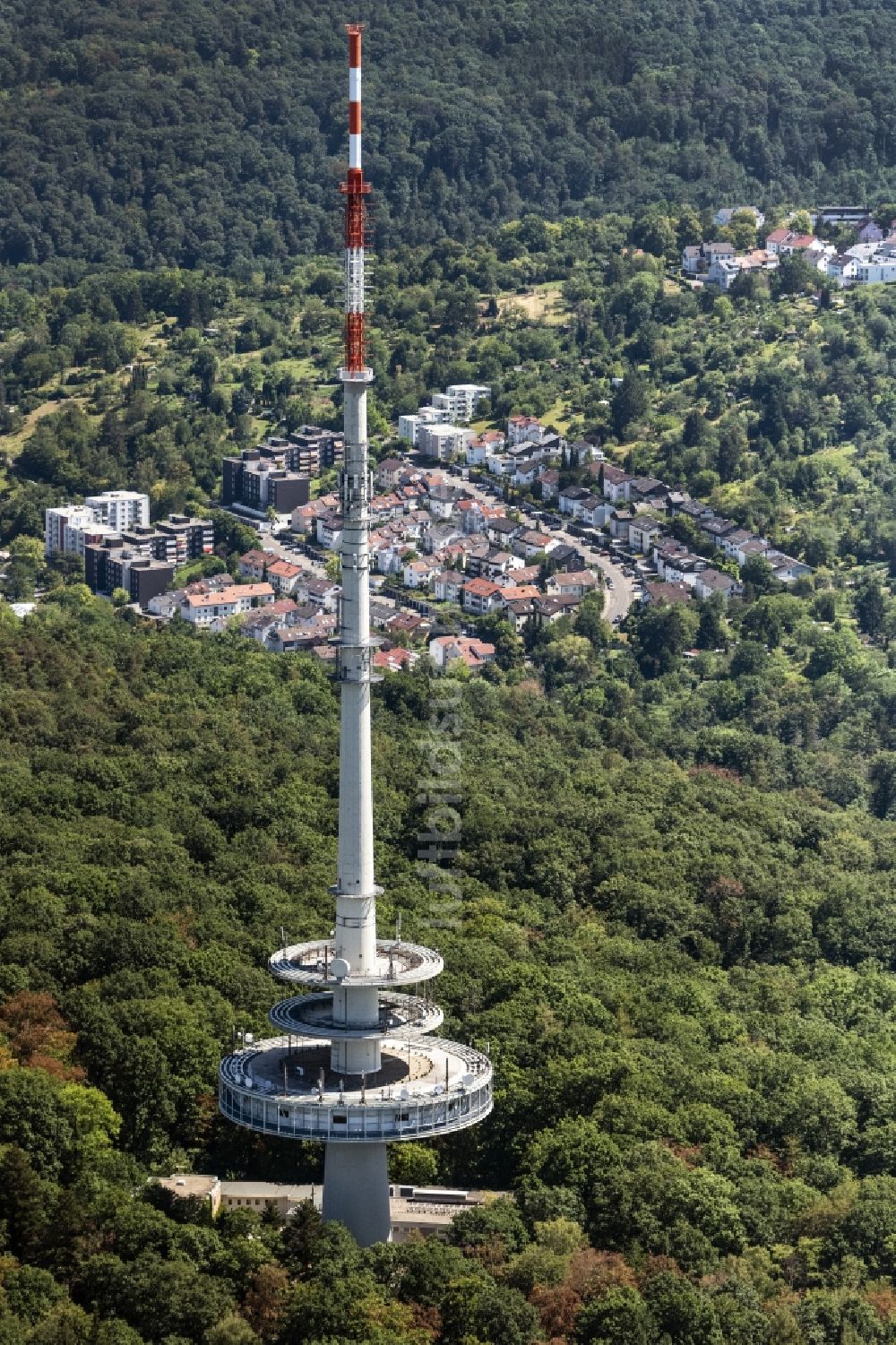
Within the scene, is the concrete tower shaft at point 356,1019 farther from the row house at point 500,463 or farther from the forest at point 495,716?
the row house at point 500,463

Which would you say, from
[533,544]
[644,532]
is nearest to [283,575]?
[533,544]

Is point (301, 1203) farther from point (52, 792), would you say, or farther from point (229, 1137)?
point (52, 792)

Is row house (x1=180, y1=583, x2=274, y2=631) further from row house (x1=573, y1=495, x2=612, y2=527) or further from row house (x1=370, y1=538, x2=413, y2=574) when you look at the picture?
row house (x1=573, y1=495, x2=612, y2=527)

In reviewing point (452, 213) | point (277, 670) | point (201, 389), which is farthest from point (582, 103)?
point (277, 670)

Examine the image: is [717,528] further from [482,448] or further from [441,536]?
[482,448]

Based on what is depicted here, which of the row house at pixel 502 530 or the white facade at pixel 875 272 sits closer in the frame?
the row house at pixel 502 530

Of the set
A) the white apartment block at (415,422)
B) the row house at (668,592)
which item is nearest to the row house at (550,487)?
the white apartment block at (415,422)
